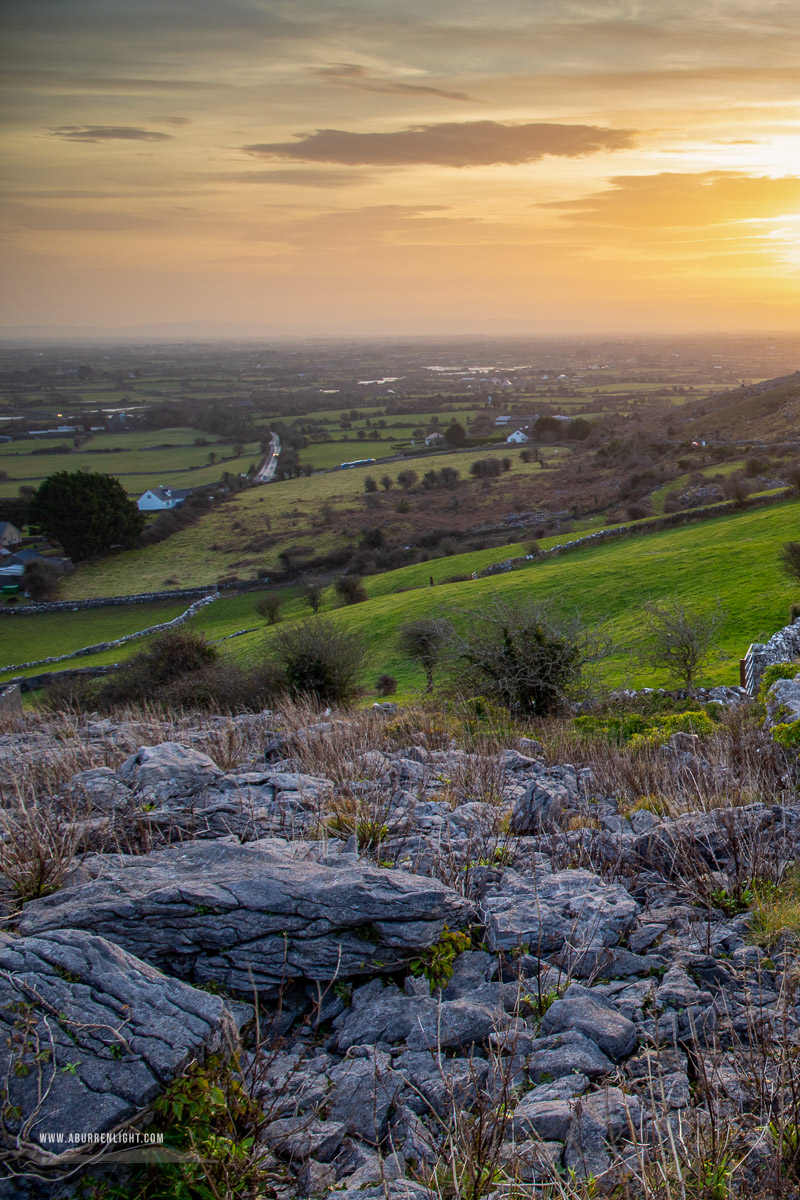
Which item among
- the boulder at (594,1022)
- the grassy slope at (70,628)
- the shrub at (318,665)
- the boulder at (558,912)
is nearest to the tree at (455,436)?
the grassy slope at (70,628)

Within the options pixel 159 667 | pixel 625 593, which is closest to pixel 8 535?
pixel 159 667

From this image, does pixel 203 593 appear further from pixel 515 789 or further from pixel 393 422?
pixel 393 422

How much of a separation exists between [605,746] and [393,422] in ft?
403

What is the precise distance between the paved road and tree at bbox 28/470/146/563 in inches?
994

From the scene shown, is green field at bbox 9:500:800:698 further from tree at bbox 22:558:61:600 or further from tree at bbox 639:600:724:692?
tree at bbox 22:558:61:600

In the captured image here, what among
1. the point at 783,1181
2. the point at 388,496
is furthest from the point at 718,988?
the point at 388,496

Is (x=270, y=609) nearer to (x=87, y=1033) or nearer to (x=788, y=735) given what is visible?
(x=788, y=735)

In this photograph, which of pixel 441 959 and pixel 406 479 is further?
pixel 406 479

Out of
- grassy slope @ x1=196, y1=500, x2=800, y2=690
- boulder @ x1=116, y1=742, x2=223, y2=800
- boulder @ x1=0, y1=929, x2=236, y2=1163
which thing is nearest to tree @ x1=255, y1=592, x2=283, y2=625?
grassy slope @ x1=196, y1=500, x2=800, y2=690

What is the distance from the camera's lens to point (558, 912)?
15.7 ft

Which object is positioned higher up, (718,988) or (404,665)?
(718,988)

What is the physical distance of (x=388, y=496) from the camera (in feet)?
252

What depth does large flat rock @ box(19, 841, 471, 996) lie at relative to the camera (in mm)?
4066

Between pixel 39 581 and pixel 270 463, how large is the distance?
50.3 metres
